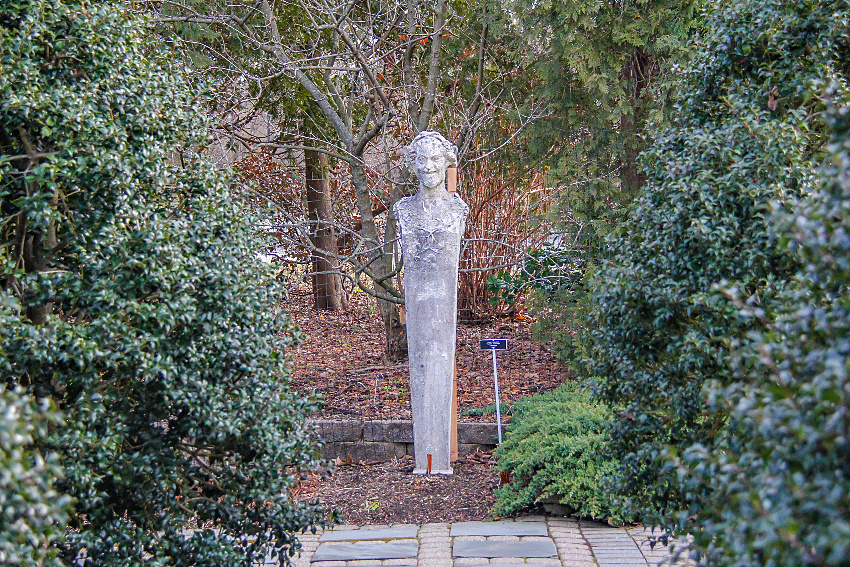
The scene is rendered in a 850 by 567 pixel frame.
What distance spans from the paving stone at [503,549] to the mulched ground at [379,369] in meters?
2.25

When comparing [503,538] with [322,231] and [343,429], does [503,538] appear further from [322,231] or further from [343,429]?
[322,231]

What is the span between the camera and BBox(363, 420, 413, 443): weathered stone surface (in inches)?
249

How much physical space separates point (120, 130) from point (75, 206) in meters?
0.33

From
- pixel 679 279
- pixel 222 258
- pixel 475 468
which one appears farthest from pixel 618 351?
pixel 475 468

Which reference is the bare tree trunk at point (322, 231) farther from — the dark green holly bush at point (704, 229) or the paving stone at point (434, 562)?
the dark green holly bush at point (704, 229)

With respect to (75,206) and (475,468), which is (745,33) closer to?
(75,206)

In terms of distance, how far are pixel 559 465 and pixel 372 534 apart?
1229mm

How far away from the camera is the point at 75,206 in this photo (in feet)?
9.52

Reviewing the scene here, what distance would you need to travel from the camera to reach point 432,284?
18.4ft

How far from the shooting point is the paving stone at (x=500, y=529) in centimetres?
459

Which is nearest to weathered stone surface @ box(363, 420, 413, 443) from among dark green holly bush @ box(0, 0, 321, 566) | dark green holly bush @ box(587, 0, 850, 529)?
dark green holly bush @ box(0, 0, 321, 566)

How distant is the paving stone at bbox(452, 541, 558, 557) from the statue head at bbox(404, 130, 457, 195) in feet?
8.14

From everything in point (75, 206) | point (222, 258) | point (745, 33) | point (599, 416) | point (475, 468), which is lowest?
point (475, 468)

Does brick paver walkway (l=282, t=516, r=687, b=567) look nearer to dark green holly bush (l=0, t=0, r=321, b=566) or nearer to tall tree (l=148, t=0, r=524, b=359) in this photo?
dark green holly bush (l=0, t=0, r=321, b=566)
